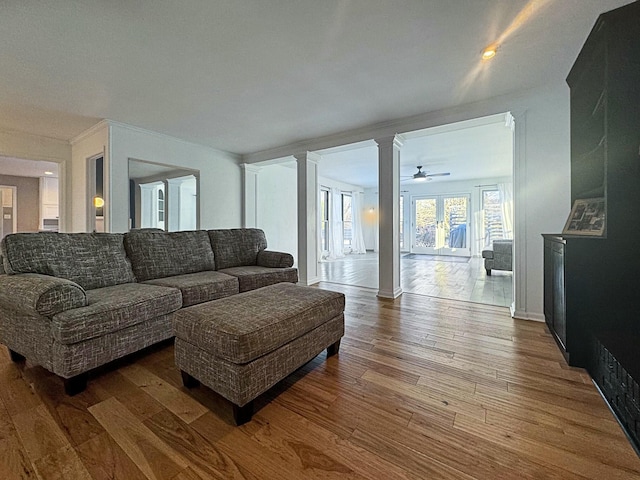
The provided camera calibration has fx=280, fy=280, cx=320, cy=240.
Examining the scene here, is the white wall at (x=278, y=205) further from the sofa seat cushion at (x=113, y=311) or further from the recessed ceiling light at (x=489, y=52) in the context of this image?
the recessed ceiling light at (x=489, y=52)

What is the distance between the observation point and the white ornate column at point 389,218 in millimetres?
3646

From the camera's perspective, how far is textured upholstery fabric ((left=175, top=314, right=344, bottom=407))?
50.3 inches

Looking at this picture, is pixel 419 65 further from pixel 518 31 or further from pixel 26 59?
pixel 26 59

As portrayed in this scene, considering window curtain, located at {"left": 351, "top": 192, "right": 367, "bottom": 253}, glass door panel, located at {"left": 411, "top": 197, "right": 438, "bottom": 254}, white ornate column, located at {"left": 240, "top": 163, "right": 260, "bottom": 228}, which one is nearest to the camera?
white ornate column, located at {"left": 240, "top": 163, "right": 260, "bottom": 228}

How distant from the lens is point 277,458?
3.65 ft

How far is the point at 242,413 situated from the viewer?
129 cm

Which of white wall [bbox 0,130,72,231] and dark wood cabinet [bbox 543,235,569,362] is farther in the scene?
white wall [bbox 0,130,72,231]

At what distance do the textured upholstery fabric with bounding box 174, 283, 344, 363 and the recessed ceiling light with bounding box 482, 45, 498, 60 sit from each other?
6.96ft

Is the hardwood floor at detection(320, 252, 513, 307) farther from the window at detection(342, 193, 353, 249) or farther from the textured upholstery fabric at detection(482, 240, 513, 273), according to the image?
the window at detection(342, 193, 353, 249)

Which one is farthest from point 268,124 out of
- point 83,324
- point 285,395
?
point 285,395

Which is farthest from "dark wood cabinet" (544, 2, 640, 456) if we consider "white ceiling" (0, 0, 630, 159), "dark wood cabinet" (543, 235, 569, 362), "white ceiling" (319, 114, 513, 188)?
"white ceiling" (319, 114, 513, 188)

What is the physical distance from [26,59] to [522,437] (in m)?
4.04

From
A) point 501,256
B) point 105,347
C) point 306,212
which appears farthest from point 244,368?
point 501,256

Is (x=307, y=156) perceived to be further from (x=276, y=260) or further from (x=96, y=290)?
(x=96, y=290)
